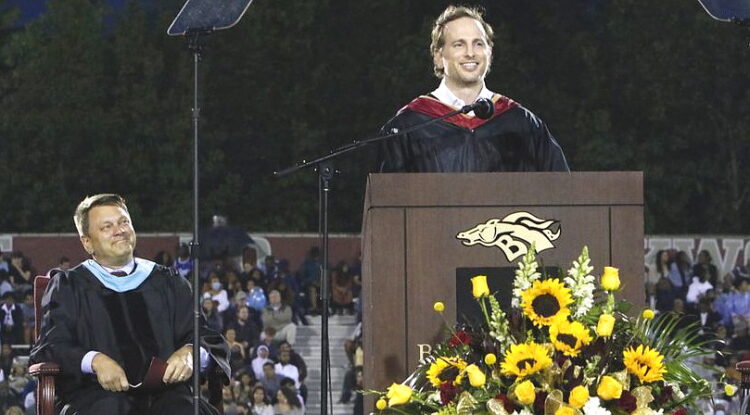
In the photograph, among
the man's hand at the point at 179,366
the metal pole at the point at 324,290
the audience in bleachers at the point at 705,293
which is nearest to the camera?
the metal pole at the point at 324,290

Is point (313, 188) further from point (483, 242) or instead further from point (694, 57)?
point (483, 242)

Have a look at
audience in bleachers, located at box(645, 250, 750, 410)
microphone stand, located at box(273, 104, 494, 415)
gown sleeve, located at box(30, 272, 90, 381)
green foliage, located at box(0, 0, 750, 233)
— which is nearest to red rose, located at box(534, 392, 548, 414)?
microphone stand, located at box(273, 104, 494, 415)

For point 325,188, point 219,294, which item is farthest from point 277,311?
point 325,188

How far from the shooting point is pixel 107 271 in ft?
19.4

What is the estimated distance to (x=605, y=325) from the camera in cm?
357

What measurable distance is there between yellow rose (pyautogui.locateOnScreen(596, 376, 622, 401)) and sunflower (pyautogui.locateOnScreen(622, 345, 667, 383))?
0.07 m

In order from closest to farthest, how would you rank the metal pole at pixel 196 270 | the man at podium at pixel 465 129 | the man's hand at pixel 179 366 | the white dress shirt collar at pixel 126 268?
the metal pole at pixel 196 270 < the man at podium at pixel 465 129 < the man's hand at pixel 179 366 < the white dress shirt collar at pixel 126 268

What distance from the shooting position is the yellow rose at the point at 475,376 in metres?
3.56

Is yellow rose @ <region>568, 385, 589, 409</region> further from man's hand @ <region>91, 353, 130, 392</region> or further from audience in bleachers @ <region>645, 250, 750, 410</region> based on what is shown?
audience in bleachers @ <region>645, 250, 750, 410</region>

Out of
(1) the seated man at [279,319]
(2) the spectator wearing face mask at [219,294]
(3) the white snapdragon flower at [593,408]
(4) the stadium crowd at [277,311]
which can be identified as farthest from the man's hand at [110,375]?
(1) the seated man at [279,319]

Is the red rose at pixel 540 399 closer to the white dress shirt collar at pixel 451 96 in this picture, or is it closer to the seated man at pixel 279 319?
the white dress shirt collar at pixel 451 96

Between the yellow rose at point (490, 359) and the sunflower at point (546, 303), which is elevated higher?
the sunflower at point (546, 303)

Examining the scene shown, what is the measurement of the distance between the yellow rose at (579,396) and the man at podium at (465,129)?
1666mm

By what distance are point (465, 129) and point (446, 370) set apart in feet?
5.08
